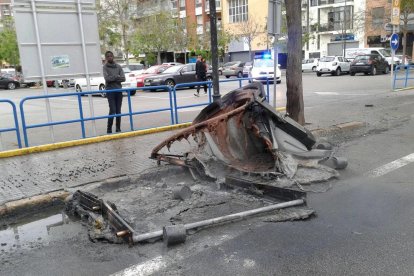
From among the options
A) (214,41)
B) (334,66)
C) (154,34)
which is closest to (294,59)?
(214,41)

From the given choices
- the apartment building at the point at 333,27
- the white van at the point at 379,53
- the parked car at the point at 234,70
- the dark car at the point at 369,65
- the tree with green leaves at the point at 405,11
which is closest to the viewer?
the tree with green leaves at the point at 405,11

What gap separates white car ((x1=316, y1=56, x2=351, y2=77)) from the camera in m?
33.0

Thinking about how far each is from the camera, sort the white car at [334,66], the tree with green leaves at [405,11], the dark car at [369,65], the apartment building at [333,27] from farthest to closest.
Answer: the apartment building at [333,27] < the white car at [334,66] < the dark car at [369,65] < the tree with green leaves at [405,11]

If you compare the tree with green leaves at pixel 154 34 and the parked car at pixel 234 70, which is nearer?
the parked car at pixel 234 70

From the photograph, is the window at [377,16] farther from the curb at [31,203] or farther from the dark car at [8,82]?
the curb at [31,203]

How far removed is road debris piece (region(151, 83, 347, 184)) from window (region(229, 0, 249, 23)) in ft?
187

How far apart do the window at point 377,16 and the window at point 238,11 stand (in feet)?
59.7

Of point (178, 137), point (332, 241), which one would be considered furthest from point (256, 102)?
point (332, 241)

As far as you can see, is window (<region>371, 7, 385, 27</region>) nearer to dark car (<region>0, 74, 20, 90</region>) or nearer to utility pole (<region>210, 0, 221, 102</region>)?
dark car (<region>0, 74, 20, 90</region>)

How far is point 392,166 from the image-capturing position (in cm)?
671

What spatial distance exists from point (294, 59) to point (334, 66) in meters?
24.9

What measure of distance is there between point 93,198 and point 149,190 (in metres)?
1.02

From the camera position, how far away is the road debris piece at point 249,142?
6.05m

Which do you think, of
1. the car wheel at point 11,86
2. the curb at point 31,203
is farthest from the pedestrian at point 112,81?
the car wheel at point 11,86
